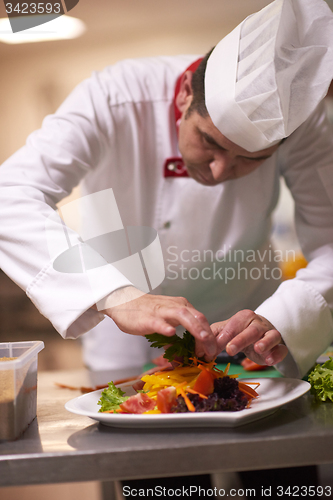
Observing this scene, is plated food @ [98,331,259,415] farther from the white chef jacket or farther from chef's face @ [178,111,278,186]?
chef's face @ [178,111,278,186]

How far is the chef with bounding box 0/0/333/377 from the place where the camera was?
0.70 m

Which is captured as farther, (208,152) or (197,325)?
(208,152)

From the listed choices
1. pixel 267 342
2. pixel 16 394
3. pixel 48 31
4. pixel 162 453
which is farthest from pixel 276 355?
pixel 48 31

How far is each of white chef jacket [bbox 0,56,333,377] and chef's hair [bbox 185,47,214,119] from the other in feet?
0.26

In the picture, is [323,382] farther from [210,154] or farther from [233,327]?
[210,154]

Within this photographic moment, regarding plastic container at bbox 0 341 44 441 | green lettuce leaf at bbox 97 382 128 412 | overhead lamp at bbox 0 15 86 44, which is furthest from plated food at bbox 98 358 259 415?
overhead lamp at bbox 0 15 86 44

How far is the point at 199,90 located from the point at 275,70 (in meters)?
0.16

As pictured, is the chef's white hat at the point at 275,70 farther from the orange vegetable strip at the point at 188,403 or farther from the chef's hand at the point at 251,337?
the orange vegetable strip at the point at 188,403

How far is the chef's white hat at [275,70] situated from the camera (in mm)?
695

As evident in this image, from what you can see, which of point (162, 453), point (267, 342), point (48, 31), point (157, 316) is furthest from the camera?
point (48, 31)

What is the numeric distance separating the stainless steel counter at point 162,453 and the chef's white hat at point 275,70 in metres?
0.48

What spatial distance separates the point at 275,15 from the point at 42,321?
670 mm

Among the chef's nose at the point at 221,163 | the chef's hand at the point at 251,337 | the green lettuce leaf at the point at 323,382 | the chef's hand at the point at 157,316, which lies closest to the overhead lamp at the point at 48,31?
the chef's nose at the point at 221,163

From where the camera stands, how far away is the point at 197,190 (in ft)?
2.91
